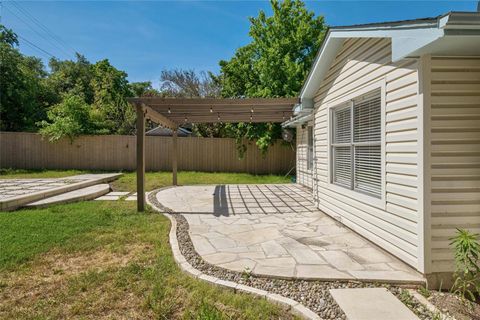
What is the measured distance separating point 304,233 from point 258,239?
2.78 feet

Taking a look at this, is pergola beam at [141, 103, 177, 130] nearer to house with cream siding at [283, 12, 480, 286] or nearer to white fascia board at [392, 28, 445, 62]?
house with cream siding at [283, 12, 480, 286]

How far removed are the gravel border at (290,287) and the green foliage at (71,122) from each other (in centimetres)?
1285

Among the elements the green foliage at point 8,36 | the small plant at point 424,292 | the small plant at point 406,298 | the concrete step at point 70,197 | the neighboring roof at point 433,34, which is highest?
the green foliage at point 8,36

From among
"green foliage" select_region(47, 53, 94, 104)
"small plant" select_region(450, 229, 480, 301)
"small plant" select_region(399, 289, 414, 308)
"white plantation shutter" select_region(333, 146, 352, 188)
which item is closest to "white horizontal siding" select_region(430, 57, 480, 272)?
"small plant" select_region(450, 229, 480, 301)

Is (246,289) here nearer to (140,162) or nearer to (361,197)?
(361,197)

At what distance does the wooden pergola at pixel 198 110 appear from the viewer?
6.15m

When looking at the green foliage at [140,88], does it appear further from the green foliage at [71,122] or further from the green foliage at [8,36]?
the green foliage at [71,122]

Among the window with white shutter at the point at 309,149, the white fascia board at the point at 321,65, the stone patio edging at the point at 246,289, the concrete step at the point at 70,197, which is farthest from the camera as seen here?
the window with white shutter at the point at 309,149

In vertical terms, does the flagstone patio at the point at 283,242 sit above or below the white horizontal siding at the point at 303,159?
below

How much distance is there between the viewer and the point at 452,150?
2.78 m

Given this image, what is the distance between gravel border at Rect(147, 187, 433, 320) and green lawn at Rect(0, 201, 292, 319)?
11 centimetres

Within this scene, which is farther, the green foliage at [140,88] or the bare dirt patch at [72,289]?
the green foliage at [140,88]

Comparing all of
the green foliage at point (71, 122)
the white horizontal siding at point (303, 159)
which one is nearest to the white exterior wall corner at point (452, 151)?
the white horizontal siding at point (303, 159)

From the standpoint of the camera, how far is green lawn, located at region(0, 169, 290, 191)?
427 inches
